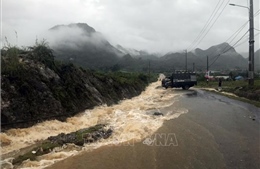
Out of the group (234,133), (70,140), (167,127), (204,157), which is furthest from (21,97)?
(234,133)

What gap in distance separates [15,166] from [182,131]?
8316 mm

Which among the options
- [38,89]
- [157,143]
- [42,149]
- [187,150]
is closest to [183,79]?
[38,89]

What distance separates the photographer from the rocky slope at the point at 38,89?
543 inches

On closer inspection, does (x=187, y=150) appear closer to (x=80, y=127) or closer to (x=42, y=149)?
(x=42, y=149)

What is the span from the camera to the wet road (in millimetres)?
9188

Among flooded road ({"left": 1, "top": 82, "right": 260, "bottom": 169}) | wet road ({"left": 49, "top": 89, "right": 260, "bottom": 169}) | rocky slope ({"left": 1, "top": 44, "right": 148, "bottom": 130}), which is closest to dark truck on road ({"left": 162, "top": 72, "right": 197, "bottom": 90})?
rocky slope ({"left": 1, "top": 44, "right": 148, "bottom": 130})

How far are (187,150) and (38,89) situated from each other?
379 inches

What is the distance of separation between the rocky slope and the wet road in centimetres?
546

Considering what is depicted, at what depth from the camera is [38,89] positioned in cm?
1591

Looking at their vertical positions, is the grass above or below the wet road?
above

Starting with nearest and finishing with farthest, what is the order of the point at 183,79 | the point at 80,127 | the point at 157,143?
the point at 157,143 < the point at 80,127 < the point at 183,79

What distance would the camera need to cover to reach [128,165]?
916 centimetres

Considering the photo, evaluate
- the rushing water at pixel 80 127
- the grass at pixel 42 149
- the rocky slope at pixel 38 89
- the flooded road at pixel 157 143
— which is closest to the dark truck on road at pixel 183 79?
the rocky slope at pixel 38 89

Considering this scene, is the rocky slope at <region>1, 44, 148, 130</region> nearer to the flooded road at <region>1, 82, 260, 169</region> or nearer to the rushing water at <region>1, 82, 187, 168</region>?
the rushing water at <region>1, 82, 187, 168</region>
